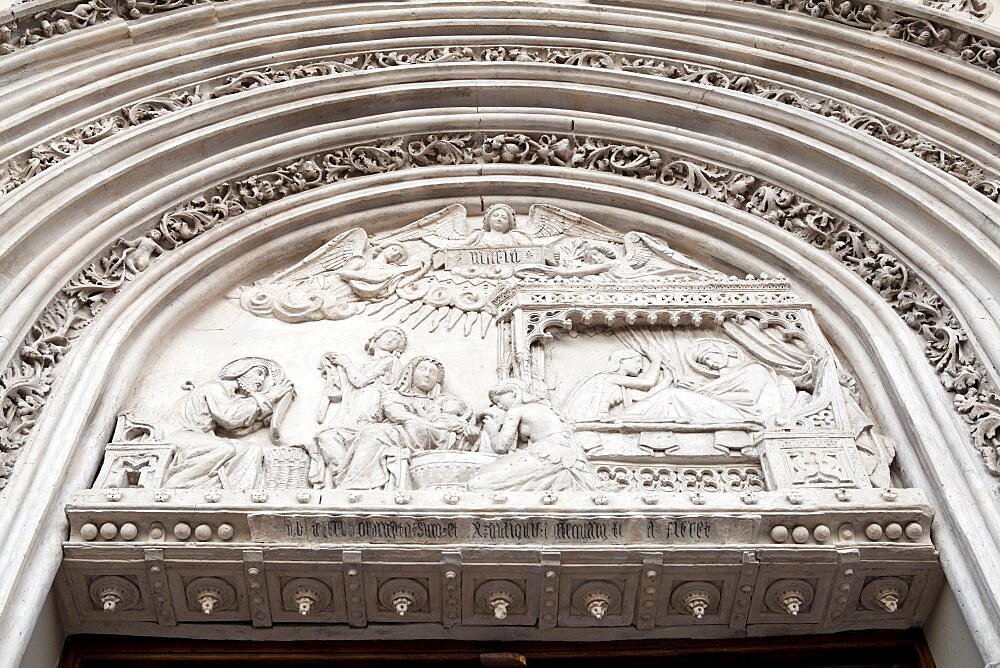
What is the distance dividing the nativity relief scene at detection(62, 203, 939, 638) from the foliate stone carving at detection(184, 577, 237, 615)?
0.03ft

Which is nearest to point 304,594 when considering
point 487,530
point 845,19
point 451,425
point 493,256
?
point 487,530

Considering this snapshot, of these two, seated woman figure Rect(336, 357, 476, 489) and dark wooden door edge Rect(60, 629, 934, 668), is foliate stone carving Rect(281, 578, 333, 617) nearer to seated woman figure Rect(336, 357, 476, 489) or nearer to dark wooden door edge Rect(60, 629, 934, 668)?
dark wooden door edge Rect(60, 629, 934, 668)

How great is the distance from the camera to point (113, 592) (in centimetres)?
457

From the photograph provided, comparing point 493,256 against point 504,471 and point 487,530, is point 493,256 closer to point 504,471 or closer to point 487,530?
point 504,471

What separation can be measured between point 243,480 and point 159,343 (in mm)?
1468

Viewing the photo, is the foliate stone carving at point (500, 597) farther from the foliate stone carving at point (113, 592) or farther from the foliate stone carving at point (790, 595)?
the foliate stone carving at point (113, 592)

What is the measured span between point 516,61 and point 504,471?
3.76m

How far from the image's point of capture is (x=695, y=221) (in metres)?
6.94

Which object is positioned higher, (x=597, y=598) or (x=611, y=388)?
(x=611, y=388)

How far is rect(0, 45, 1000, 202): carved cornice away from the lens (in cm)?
606

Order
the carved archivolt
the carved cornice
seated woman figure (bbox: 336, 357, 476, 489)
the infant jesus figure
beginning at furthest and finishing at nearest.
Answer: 1. the carved archivolt
2. the carved cornice
3. the infant jesus figure
4. seated woman figure (bbox: 336, 357, 476, 489)

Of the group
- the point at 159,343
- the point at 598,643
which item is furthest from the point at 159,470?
the point at 598,643

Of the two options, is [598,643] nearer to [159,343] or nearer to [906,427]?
[906,427]

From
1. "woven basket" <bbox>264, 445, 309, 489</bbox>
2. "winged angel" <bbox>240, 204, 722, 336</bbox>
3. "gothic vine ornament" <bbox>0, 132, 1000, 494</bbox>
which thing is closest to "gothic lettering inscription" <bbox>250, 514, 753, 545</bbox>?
"woven basket" <bbox>264, 445, 309, 489</bbox>
